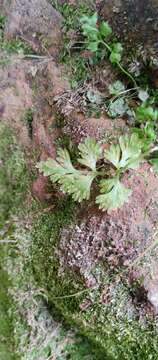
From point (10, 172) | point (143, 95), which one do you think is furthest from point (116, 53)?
point (10, 172)

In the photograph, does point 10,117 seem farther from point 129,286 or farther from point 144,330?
point 144,330

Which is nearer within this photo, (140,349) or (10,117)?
(140,349)

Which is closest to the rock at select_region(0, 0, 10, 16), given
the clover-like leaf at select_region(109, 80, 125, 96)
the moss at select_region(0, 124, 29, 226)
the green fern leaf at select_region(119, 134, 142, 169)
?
the moss at select_region(0, 124, 29, 226)

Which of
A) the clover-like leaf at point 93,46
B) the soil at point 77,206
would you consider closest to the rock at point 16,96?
the soil at point 77,206

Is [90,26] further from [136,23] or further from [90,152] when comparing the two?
[90,152]

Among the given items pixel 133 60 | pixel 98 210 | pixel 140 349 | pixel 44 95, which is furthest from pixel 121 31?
pixel 140 349

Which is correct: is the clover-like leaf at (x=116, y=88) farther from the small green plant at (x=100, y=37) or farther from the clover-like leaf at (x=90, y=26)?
the clover-like leaf at (x=90, y=26)
